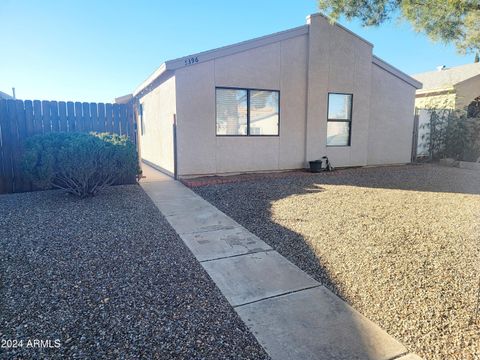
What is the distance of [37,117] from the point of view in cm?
760

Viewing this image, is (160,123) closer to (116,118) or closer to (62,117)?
(116,118)

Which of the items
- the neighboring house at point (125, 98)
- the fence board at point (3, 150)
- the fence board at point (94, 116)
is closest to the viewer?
the fence board at point (3, 150)

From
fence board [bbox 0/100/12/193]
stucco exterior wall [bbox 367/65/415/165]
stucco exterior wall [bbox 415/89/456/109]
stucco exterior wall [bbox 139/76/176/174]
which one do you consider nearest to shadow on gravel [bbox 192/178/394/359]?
stucco exterior wall [bbox 139/76/176/174]

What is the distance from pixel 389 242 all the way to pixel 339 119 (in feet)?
25.4

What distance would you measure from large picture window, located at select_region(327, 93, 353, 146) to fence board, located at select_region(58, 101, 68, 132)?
8258 mm

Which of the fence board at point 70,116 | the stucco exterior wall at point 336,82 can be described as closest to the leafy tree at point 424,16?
the stucco exterior wall at point 336,82

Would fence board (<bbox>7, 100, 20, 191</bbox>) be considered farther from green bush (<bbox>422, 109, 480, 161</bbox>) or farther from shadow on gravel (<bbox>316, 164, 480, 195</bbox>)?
green bush (<bbox>422, 109, 480, 161</bbox>)

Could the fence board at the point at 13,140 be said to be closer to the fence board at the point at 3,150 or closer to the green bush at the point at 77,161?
the fence board at the point at 3,150

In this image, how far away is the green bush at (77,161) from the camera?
6.35 meters

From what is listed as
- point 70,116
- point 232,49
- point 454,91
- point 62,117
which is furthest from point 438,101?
point 62,117

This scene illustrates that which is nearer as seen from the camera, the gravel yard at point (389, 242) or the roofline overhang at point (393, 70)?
the gravel yard at point (389, 242)

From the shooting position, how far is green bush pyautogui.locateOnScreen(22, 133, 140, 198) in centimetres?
635

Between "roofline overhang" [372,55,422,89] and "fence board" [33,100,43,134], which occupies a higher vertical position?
"roofline overhang" [372,55,422,89]

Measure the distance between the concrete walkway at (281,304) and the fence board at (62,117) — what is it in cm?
503
